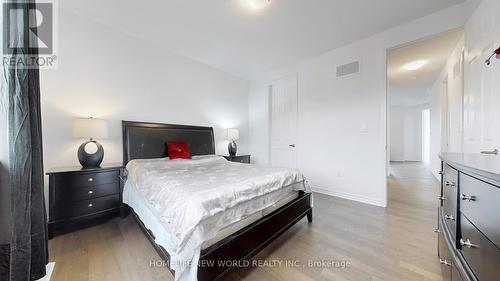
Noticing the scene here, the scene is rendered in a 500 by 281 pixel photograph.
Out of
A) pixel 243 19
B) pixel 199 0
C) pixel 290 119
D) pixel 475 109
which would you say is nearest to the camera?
pixel 475 109

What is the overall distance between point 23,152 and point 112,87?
84.7 inches

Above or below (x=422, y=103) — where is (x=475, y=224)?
below

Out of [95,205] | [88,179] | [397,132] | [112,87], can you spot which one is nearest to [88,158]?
[88,179]

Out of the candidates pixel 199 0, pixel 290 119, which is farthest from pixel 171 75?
pixel 290 119

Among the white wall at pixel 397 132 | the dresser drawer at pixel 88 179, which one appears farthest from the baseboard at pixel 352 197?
the white wall at pixel 397 132

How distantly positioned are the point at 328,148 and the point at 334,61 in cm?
166

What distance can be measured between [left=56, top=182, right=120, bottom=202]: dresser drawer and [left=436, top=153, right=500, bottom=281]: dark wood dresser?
10.5ft

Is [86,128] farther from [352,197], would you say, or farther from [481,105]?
[481,105]

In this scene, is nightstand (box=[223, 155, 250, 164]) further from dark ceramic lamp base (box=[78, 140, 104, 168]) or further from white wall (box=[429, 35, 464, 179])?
white wall (box=[429, 35, 464, 179])

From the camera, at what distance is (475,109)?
1977 millimetres

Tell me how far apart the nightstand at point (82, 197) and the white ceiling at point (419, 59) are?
4763mm

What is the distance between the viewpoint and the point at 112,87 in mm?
2826

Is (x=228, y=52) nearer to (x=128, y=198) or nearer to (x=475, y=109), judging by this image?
(x=128, y=198)

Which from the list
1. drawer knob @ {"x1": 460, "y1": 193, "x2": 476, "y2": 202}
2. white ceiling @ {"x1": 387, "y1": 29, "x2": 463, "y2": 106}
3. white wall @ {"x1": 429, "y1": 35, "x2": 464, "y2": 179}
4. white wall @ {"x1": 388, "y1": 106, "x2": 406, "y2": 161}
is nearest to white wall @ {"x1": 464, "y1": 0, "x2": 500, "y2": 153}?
white ceiling @ {"x1": 387, "y1": 29, "x2": 463, "y2": 106}
